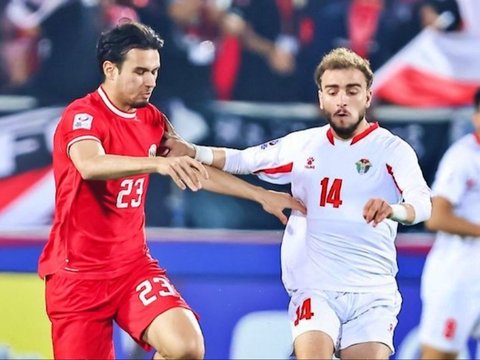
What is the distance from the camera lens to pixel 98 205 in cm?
549

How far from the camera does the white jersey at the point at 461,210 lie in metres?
6.79

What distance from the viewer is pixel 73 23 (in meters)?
7.23

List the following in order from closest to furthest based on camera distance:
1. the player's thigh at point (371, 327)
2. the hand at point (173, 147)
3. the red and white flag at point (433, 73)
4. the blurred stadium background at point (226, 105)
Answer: the player's thigh at point (371, 327) < the hand at point (173, 147) < the blurred stadium background at point (226, 105) < the red and white flag at point (433, 73)

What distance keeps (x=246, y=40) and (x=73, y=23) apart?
0.93m

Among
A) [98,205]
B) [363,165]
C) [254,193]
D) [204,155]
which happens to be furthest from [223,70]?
[98,205]

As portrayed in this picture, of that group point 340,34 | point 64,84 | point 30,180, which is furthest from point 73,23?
point 340,34

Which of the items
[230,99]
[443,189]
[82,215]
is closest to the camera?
[82,215]

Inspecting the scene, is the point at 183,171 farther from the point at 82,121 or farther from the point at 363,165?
the point at 363,165

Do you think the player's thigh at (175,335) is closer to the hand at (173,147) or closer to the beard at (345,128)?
the hand at (173,147)

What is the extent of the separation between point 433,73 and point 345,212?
82.4 inches

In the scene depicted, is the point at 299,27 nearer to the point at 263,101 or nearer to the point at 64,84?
the point at 263,101

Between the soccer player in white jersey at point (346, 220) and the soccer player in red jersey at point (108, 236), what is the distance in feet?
1.18

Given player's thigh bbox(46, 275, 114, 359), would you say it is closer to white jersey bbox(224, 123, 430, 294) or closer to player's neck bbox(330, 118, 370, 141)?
white jersey bbox(224, 123, 430, 294)

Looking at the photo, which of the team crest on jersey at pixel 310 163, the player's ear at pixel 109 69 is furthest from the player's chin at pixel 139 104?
the team crest on jersey at pixel 310 163
